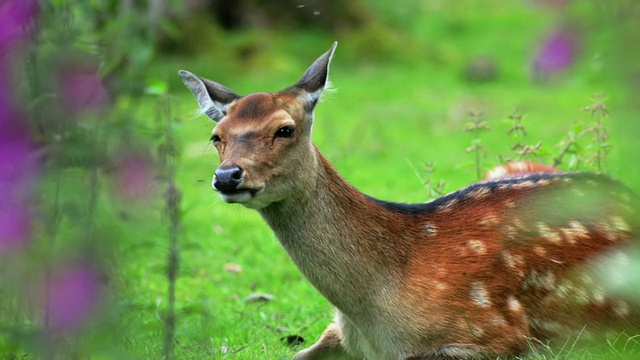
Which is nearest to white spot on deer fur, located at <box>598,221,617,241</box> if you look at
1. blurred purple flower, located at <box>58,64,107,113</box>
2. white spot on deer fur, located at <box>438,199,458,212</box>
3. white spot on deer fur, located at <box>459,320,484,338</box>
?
white spot on deer fur, located at <box>438,199,458,212</box>

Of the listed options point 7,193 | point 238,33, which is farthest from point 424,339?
point 238,33

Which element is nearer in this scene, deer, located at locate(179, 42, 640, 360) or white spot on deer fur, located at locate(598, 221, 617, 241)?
deer, located at locate(179, 42, 640, 360)

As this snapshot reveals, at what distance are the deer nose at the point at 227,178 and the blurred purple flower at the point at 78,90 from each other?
1061 mm

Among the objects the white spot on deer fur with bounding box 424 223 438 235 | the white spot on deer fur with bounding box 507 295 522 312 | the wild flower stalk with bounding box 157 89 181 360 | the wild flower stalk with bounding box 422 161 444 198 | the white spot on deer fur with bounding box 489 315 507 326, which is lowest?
the wild flower stalk with bounding box 422 161 444 198

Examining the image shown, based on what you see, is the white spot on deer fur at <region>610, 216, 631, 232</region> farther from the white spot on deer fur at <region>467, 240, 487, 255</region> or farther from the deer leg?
the deer leg

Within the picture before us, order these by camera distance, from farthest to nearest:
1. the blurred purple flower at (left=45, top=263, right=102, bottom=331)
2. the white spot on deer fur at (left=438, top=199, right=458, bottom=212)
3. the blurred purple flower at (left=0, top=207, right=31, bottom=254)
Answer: the white spot on deer fur at (left=438, top=199, right=458, bottom=212), the blurred purple flower at (left=45, top=263, right=102, bottom=331), the blurred purple flower at (left=0, top=207, right=31, bottom=254)

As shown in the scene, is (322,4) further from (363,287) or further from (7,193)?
(7,193)

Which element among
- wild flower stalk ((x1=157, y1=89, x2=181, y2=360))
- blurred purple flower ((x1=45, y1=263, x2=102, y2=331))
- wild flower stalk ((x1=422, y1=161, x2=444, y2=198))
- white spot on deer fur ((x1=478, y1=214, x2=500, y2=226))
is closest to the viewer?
blurred purple flower ((x1=45, y1=263, x2=102, y2=331))

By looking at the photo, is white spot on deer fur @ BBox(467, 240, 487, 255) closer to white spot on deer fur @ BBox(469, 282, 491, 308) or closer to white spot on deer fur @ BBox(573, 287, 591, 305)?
white spot on deer fur @ BBox(469, 282, 491, 308)

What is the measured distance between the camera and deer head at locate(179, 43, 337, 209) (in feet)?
15.5

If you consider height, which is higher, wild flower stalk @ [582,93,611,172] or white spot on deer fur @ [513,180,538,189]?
white spot on deer fur @ [513,180,538,189]

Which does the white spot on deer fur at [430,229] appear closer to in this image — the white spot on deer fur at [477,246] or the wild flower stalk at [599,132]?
the white spot on deer fur at [477,246]

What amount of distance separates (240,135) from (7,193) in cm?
222

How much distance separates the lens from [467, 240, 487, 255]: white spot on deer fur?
5109 mm
